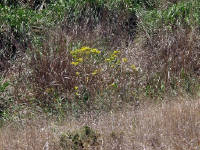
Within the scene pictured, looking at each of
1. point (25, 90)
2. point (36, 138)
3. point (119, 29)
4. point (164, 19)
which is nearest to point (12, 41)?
point (25, 90)

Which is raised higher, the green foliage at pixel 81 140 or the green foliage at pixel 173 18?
the green foliage at pixel 173 18

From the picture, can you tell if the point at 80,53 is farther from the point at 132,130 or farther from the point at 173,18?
the point at 173,18

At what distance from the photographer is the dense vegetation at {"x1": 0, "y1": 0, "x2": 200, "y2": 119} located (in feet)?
27.6

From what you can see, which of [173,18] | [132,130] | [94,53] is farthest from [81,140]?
[173,18]

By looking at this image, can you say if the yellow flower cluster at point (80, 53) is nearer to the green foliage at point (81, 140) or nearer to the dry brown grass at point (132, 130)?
the dry brown grass at point (132, 130)

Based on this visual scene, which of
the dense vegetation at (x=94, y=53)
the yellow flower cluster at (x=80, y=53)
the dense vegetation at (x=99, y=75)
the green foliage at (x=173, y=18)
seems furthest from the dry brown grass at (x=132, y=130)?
the green foliage at (x=173, y=18)

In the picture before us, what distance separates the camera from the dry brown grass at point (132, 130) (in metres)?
5.87

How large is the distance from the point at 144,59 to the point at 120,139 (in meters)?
4.17

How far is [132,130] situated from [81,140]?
2.76 ft

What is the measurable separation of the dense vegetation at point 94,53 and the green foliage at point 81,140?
1.71 meters

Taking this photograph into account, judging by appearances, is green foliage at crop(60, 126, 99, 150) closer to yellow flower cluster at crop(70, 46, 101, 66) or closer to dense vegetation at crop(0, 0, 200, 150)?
dense vegetation at crop(0, 0, 200, 150)

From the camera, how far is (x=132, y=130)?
6266mm

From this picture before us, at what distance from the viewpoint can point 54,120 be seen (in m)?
7.55

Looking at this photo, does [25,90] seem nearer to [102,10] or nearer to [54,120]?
[54,120]
